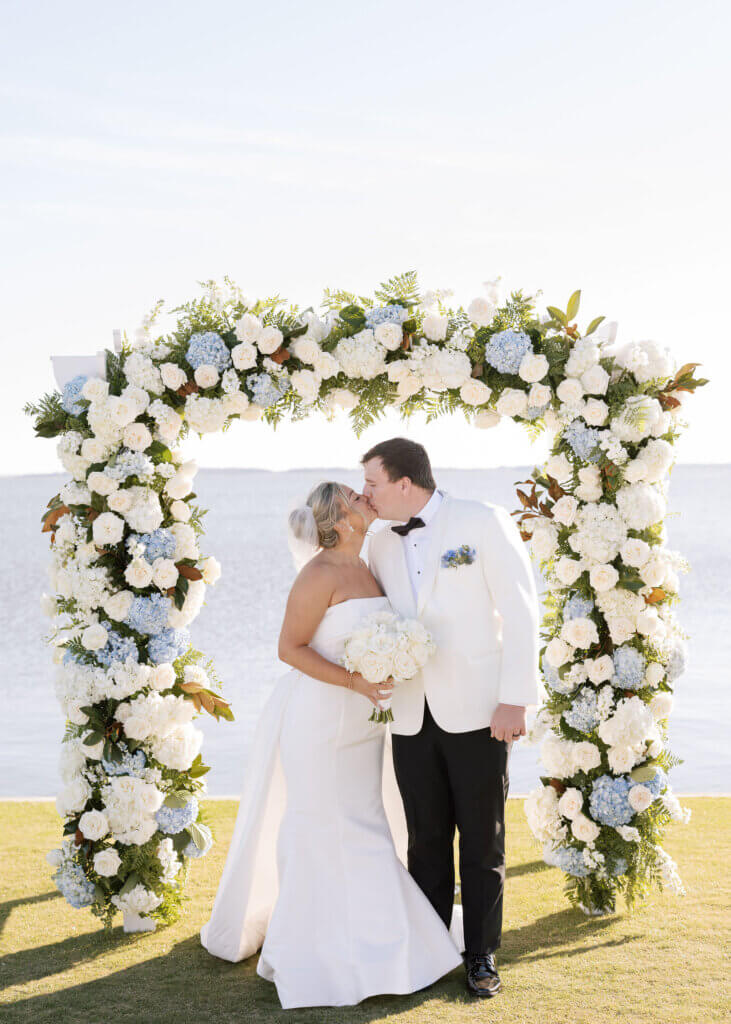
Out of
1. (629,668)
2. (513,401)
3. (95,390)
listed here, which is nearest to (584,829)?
(629,668)

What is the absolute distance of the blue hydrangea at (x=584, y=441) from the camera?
16.4ft

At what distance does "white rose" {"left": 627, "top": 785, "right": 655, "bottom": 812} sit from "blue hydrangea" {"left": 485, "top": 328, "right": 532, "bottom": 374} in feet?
6.95

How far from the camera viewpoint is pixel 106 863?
4.96 meters

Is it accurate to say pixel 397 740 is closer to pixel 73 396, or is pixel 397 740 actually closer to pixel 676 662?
pixel 676 662

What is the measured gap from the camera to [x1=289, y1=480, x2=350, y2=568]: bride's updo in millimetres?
4465

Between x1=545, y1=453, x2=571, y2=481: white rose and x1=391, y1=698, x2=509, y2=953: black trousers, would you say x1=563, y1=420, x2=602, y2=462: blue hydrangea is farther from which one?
x1=391, y1=698, x2=509, y2=953: black trousers

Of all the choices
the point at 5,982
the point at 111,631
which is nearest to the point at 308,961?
the point at 5,982

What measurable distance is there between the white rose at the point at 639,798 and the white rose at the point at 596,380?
6.34ft

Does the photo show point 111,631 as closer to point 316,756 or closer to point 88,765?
point 88,765

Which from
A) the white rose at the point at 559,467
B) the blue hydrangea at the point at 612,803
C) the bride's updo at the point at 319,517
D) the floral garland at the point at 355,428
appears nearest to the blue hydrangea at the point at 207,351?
the floral garland at the point at 355,428

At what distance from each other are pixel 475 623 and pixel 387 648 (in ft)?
1.62

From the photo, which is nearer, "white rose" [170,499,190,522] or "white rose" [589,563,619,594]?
"white rose" [589,563,619,594]

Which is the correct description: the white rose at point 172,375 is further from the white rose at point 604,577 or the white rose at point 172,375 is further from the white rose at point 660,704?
the white rose at point 660,704

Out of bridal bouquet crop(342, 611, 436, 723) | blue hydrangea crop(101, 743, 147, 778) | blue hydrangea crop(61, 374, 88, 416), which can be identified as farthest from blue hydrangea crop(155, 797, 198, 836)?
blue hydrangea crop(61, 374, 88, 416)
